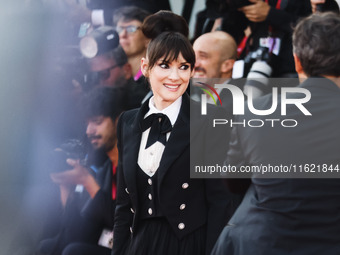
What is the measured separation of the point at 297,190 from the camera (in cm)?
179

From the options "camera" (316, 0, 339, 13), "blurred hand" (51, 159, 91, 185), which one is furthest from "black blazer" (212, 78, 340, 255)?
"blurred hand" (51, 159, 91, 185)

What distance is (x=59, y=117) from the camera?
3.90m

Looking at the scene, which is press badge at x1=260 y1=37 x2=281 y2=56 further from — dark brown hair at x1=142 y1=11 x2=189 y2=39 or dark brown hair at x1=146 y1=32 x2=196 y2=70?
dark brown hair at x1=146 y1=32 x2=196 y2=70

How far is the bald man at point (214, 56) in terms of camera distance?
3.35 m

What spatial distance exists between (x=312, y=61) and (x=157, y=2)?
258 cm

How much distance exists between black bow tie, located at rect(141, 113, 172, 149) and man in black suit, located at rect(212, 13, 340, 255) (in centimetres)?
41

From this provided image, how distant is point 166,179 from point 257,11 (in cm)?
157

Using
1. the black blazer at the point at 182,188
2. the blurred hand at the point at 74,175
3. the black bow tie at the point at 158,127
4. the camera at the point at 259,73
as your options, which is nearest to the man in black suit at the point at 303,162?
the black blazer at the point at 182,188

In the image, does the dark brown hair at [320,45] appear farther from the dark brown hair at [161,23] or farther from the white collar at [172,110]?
the dark brown hair at [161,23]

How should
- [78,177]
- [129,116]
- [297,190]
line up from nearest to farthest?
1. [297,190]
2. [129,116]
3. [78,177]

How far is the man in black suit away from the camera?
5.83ft

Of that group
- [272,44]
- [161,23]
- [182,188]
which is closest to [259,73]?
[272,44]

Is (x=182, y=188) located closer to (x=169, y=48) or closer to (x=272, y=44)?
(x=169, y=48)

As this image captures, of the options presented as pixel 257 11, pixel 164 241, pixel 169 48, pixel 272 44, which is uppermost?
pixel 169 48
